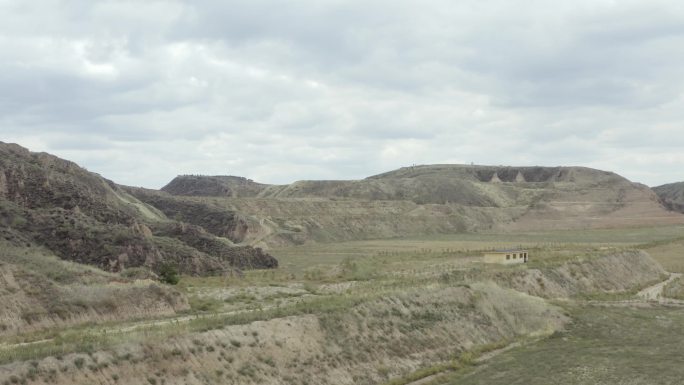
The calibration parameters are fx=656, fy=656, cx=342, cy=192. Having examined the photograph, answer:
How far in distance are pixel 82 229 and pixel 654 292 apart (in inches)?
2023

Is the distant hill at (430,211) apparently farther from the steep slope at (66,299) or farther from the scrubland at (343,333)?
the steep slope at (66,299)

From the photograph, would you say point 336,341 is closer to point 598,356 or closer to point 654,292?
point 598,356

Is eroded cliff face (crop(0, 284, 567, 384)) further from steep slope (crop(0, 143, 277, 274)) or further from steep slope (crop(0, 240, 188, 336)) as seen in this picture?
steep slope (crop(0, 143, 277, 274))

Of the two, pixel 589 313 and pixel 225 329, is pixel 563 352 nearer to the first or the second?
pixel 589 313

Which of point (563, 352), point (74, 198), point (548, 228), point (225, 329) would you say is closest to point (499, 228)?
point (548, 228)

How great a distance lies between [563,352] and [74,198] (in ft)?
164

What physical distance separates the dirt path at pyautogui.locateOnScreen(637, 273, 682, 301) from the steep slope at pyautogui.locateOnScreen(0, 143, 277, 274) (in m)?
38.4

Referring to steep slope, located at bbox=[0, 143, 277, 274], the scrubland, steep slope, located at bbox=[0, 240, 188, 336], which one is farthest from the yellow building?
steep slope, located at bbox=[0, 240, 188, 336]

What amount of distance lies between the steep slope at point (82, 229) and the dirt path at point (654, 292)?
38.4 metres

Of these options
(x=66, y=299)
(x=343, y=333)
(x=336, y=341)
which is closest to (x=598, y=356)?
(x=343, y=333)

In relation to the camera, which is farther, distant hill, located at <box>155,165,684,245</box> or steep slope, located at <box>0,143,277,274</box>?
distant hill, located at <box>155,165,684,245</box>

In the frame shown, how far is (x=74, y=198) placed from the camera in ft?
216

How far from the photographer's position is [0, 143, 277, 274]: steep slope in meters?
55.2

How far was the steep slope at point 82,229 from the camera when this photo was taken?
2172 inches
